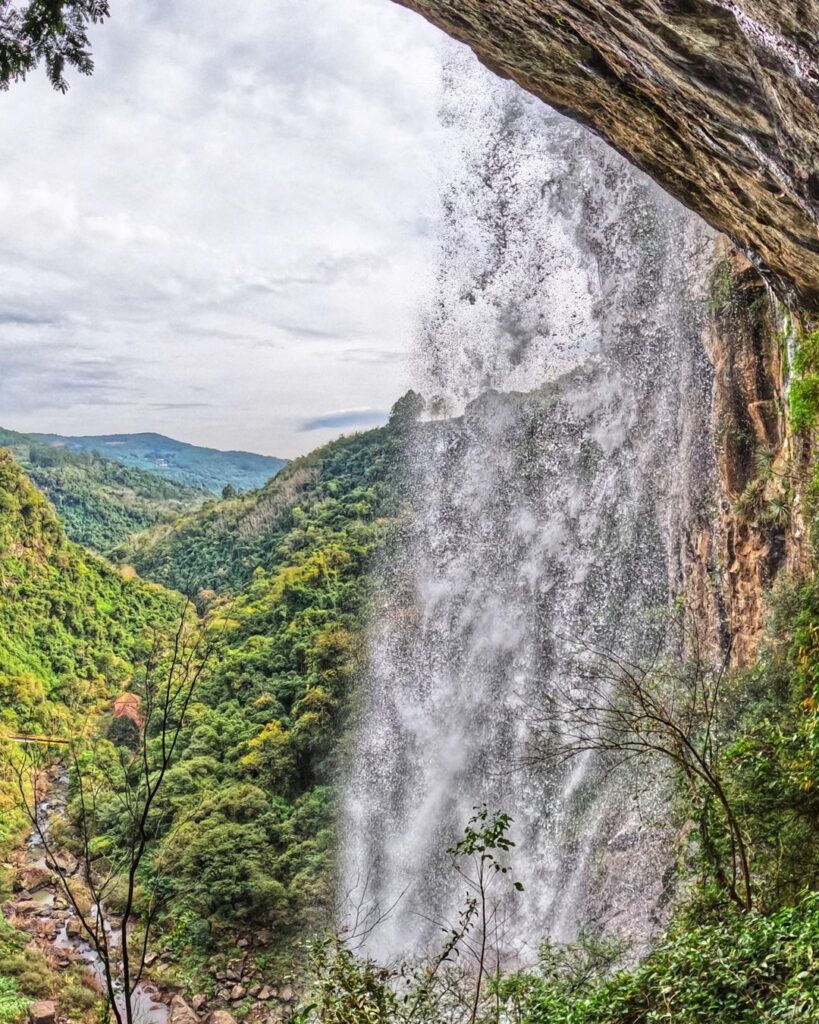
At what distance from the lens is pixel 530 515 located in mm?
20172

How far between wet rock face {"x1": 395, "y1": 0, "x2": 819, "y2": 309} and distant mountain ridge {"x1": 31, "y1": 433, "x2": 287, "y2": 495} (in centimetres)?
10251

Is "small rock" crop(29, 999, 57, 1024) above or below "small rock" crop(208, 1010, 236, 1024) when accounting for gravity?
above

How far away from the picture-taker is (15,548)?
3378 centimetres

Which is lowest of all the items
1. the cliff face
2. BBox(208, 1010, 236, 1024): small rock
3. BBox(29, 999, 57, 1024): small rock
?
BBox(208, 1010, 236, 1024): small rock

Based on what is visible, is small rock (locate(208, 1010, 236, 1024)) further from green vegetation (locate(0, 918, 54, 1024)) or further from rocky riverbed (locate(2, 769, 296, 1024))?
green vegetation (locate(0, 918, 54, 1024))

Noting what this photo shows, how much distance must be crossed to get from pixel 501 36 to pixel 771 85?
3838mm

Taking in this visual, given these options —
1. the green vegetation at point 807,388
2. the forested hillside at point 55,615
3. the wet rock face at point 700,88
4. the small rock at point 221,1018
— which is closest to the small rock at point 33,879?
the forested hillside at point 55,615

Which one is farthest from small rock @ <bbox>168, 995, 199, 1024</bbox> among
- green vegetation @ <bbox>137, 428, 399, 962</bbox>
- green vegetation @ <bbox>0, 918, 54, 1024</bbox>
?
green vegetation @ <bbox>0, 918, 54, 1024</bbox>

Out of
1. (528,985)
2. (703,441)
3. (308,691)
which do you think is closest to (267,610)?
(308,691)

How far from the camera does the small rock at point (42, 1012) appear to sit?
45.2ft

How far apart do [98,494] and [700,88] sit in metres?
63.1

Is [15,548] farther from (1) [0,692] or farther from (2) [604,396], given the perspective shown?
(2) [604,396]

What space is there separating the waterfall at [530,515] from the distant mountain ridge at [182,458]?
290 ft

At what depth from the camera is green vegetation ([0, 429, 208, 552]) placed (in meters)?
56.2
